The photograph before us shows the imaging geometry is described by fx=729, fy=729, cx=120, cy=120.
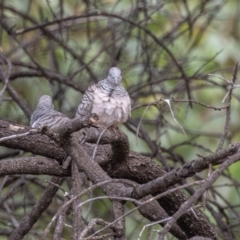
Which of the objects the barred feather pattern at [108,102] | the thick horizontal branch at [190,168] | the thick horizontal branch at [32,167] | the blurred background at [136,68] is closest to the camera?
the thick horizontal branch at [190,168]

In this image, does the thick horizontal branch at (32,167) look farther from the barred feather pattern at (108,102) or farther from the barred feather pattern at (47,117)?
the barred feather pattern at (108,102)

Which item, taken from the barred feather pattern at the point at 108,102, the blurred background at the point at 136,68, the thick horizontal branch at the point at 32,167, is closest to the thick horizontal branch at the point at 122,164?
the thick horizontal branch at the point at 32,167

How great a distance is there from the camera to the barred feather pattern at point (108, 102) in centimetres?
291

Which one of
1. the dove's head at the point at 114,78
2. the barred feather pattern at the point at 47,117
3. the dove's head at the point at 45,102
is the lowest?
the barred feather pattern at the point at 47,117

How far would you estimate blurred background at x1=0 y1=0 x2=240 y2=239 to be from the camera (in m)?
3.71

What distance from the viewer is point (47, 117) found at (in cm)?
277

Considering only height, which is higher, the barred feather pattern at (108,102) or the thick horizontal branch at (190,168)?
the barred feather pattern at (108,102)

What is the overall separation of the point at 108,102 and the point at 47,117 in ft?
1.03

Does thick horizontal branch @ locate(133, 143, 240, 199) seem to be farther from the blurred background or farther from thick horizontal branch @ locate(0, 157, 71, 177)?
the blurred background

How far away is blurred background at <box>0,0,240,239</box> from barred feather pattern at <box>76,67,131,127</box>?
0.35 metres

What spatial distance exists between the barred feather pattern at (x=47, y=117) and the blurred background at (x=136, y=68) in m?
0.40

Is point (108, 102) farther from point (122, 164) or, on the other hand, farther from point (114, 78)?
point (122, 164)

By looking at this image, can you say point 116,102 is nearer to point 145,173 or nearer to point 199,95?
point 145,173

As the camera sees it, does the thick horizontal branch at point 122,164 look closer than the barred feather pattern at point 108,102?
Yes
